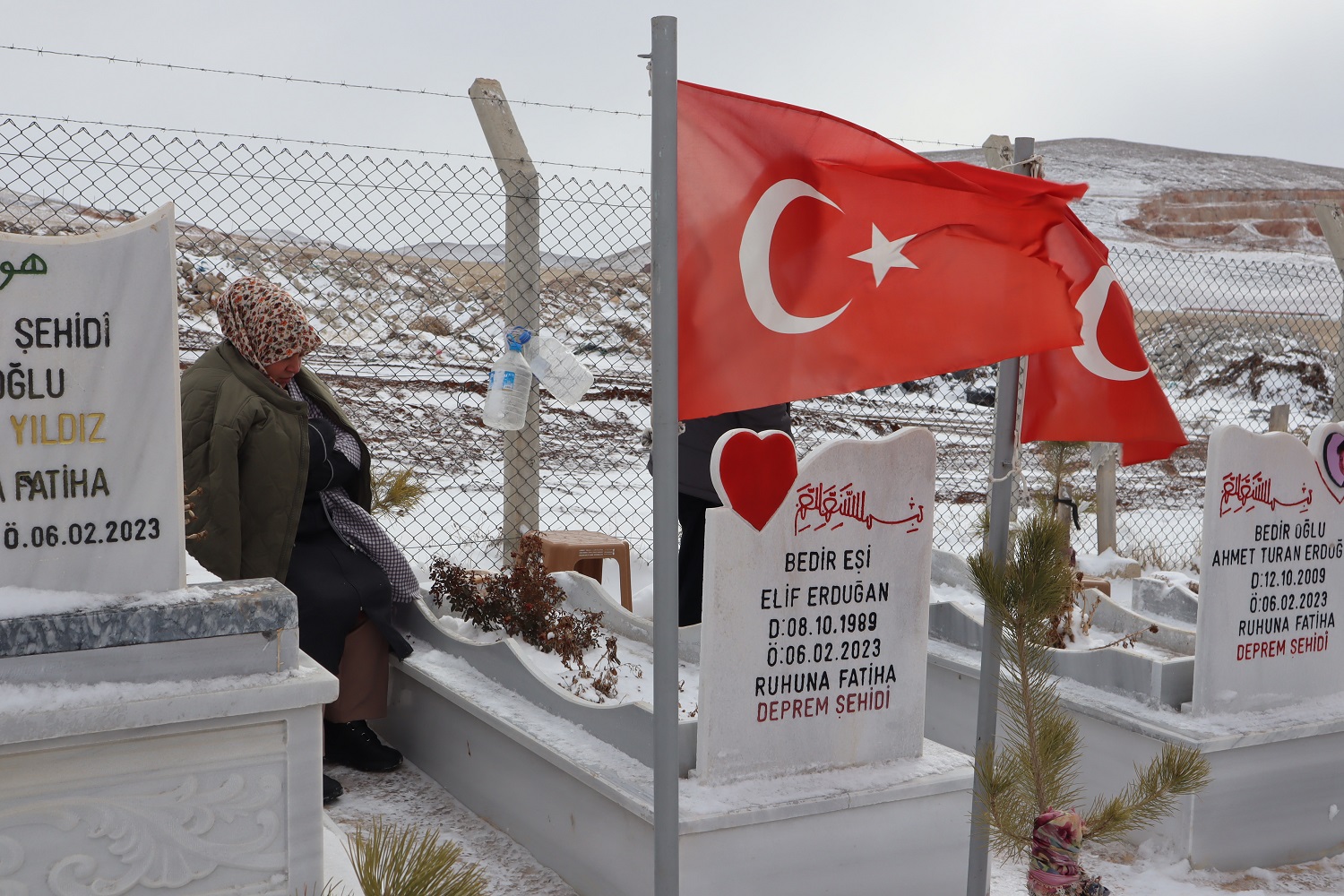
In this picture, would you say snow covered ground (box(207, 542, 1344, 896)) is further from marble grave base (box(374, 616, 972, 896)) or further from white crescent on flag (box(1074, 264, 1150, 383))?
white crescent on flag (box(1074, 264, 1150, 383))

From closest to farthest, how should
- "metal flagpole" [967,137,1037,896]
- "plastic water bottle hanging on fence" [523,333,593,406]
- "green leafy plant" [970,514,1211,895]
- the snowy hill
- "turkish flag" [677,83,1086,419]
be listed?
"turkish flag" [677,83,1086,419] < "green leafy plant" [970,514,1211,895] < "metal flagpole" [967,137,1037,896] < "plastic water bottle hanging on fence" [523,333,593,406] < the snowy hill

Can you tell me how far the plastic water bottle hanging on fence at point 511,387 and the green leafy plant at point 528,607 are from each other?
71 centimetres

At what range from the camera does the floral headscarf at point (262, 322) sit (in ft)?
11.1

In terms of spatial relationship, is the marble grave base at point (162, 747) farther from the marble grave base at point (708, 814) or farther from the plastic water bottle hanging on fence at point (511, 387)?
the plastic water bottle hanging on fence at point (511, 387)

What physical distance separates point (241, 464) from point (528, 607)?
3.59ft

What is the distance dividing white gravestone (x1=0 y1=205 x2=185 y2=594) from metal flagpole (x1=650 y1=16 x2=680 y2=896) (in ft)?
2.65

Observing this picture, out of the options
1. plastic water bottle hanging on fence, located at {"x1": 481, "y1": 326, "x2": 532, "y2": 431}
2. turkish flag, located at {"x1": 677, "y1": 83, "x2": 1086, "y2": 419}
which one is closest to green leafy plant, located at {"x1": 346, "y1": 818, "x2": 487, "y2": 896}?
turkish flag, located at {"x1": 677, "y1": 83, "x2": 1086, "y2": 419}

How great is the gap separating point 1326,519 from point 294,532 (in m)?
3.18

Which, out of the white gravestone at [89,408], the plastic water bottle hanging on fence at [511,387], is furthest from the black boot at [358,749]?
the white gravestone at [89,408]

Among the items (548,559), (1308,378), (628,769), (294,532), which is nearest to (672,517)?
(628,769)

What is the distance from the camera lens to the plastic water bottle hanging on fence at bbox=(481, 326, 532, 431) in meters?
4.63

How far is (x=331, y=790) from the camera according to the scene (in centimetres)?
342

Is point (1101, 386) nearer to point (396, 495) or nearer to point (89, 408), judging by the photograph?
point (89, 408)

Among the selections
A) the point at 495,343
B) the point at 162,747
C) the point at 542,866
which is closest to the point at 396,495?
the point at 542,866
